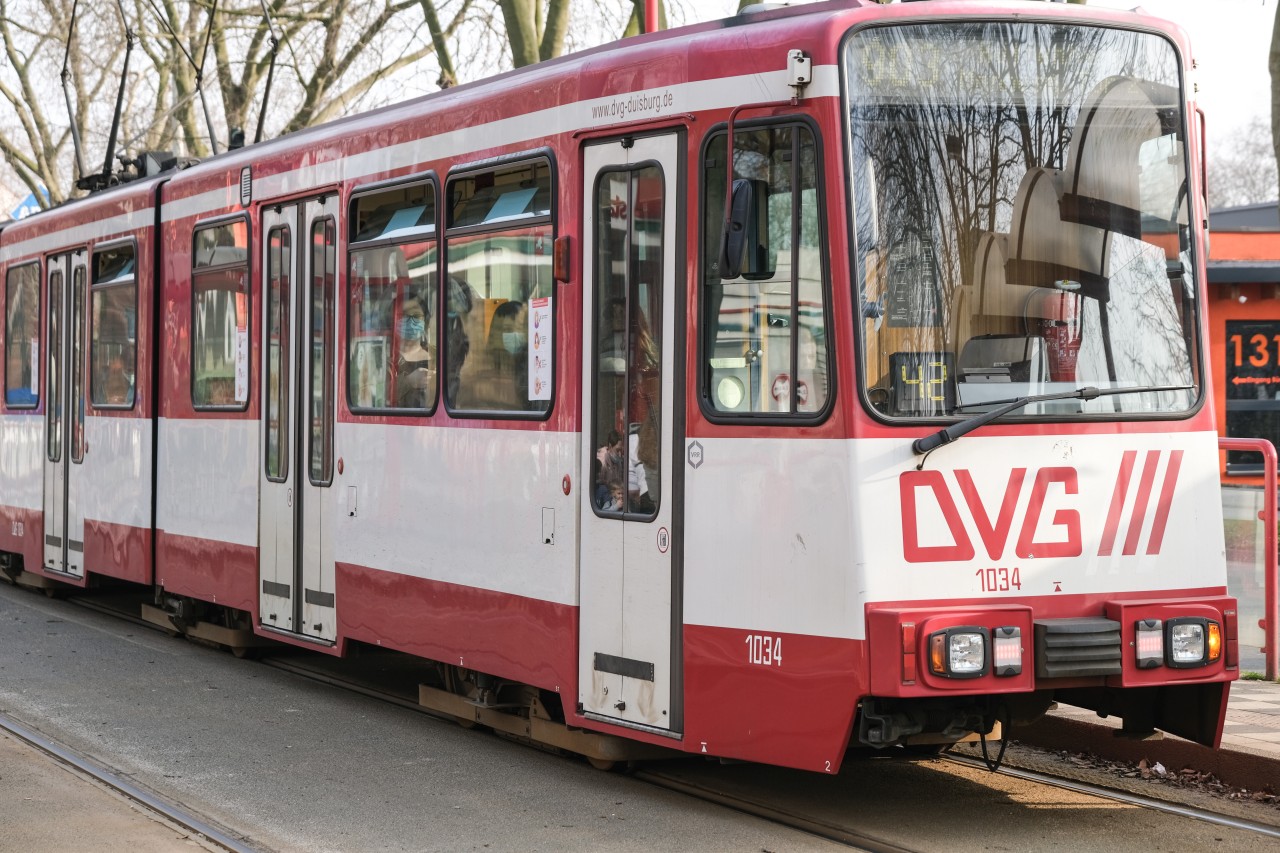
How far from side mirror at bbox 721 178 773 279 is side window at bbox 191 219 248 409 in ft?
17.4

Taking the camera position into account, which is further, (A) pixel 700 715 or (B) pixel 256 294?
(B) pixel 256 294

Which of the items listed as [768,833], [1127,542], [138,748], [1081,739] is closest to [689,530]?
[768,833]

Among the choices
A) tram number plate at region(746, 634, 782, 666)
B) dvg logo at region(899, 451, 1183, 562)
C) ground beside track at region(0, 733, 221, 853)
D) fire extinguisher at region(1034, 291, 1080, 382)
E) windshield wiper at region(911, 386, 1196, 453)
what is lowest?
ground beside track at region(0, 733, 221, 853)

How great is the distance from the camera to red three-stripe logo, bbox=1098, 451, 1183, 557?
6836 mm

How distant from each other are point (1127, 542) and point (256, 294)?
6197mm

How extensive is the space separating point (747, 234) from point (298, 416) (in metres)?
4.58

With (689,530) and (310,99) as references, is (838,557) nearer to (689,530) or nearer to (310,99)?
(689,530)

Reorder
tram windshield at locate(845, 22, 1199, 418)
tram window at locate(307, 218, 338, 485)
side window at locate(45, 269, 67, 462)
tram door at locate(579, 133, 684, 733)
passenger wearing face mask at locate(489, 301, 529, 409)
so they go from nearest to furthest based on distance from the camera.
→ 1. tram windshield at locate(845, 22, 1199, 418)
2. tram door at locate(579, 133, 684, 733)
3. passenger wearing face mask at locate(489, 301, 529, 409)
4. tram window at locate(307, 218, 338, 485)
5. side window at locate(45, 269, 67, 462)

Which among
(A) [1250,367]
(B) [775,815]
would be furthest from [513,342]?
(A) [1250,367]

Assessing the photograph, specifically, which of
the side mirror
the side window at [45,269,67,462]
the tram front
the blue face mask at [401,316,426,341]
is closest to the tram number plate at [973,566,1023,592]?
the tram front

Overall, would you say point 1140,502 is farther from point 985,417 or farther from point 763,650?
point 763,650

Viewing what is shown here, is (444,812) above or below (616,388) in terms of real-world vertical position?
below

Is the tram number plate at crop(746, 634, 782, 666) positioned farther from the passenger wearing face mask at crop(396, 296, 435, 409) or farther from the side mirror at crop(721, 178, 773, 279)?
the passenger wearing face mask at crop(396, 296, 435, 409)

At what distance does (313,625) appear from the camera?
10.3 m
